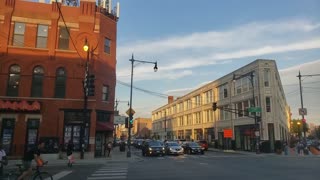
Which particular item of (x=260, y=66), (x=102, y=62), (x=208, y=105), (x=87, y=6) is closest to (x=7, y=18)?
(x=87, y=6)

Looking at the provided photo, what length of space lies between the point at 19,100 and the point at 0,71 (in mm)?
3285

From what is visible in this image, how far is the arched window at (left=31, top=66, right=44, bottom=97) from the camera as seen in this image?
32906 millimetres

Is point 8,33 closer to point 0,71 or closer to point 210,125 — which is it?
point 0,71

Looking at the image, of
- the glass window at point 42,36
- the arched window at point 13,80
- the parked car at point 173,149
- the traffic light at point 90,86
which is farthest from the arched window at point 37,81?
the parked car at point 173,149

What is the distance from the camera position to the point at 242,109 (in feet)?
175

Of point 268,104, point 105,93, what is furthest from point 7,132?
point 268,104

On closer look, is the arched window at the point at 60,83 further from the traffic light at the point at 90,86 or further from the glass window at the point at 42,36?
the traffic light at the point at 90,86

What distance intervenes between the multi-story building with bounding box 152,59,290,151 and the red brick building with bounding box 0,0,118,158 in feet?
65.7

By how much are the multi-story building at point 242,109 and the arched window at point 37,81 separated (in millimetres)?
24121

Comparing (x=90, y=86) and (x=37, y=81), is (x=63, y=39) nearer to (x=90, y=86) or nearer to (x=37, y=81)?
(x=37, y=81)

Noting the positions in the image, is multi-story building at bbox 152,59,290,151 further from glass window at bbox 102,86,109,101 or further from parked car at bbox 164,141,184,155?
glass window at bbox 102,86,109,101

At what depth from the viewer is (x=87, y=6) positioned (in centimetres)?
3453

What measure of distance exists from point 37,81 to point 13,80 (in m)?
2.17

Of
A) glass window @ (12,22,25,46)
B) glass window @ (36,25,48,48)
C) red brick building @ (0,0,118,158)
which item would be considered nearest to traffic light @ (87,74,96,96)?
red brick building @ (0,0,118,158)
